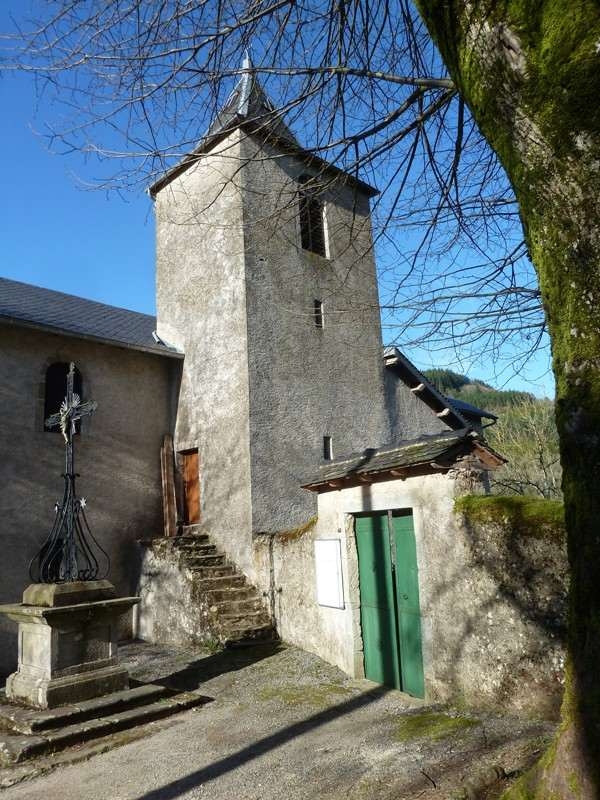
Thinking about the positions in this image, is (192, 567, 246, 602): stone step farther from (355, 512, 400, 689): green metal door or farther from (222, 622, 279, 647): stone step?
(355, 512, 400, 689): green metal door

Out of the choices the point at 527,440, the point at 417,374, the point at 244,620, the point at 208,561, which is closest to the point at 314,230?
the point at 417,374

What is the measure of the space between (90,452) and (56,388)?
135 centimetres

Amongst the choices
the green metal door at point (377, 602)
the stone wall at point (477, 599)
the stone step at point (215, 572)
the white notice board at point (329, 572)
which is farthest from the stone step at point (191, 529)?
the green metal door at point (377, 602)

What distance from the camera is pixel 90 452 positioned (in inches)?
427

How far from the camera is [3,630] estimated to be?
9.05 m

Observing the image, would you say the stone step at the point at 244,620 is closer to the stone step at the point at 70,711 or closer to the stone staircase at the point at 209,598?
the stone staircase at the point at 209,598

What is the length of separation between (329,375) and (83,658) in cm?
749

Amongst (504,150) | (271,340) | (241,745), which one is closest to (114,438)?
(271,340)

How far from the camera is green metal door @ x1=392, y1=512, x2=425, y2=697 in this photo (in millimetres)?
6035

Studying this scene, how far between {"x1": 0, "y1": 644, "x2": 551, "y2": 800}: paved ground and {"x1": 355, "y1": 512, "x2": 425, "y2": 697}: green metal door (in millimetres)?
272

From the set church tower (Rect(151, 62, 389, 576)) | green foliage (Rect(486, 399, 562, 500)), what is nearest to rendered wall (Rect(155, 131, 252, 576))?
church tower (Rect(151, 62, 389, 576))

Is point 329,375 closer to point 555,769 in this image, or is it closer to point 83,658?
point 83,658

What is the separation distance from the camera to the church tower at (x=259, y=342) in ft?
35.1

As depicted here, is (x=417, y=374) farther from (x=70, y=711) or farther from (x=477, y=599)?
(x=70, y=711)
